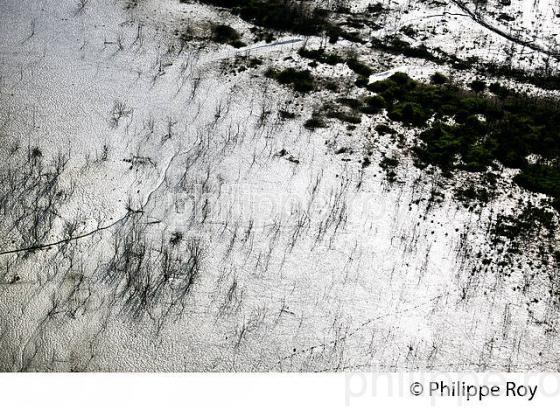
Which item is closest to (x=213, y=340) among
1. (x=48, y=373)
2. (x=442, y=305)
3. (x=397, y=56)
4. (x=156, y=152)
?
(x=48, y=373)

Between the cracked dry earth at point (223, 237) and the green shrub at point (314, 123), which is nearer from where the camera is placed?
the cracked dry earth at point (223, 237)

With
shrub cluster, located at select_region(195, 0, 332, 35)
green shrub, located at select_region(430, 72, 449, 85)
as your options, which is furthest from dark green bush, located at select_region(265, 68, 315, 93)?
green shrub, located at select_region(430, 72, 449, 85)

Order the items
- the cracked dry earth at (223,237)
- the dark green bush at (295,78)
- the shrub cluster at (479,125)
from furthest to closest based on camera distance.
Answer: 1. the dark green bush at (295,78)
2. the shrub cluster at (479,125)
3. the cracked dry earth at (223,237)

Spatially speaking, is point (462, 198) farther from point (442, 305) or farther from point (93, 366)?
point (93, 366)

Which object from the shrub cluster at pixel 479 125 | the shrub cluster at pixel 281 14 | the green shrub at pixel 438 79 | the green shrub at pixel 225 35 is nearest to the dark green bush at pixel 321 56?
the shrub cluster at pixel 281 14

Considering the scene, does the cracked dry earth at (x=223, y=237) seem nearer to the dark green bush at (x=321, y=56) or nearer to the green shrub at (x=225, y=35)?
the dark green bush at (x=321, y=56)

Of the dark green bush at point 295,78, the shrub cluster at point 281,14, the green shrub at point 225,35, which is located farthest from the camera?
the shrub cluster at point 281,14

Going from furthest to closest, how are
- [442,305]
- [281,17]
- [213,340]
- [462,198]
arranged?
[281,17] < [462,198] < [442,305] < [213,340]

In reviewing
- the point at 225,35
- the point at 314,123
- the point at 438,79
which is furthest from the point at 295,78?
the point at 438,79

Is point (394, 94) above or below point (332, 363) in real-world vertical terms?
above
